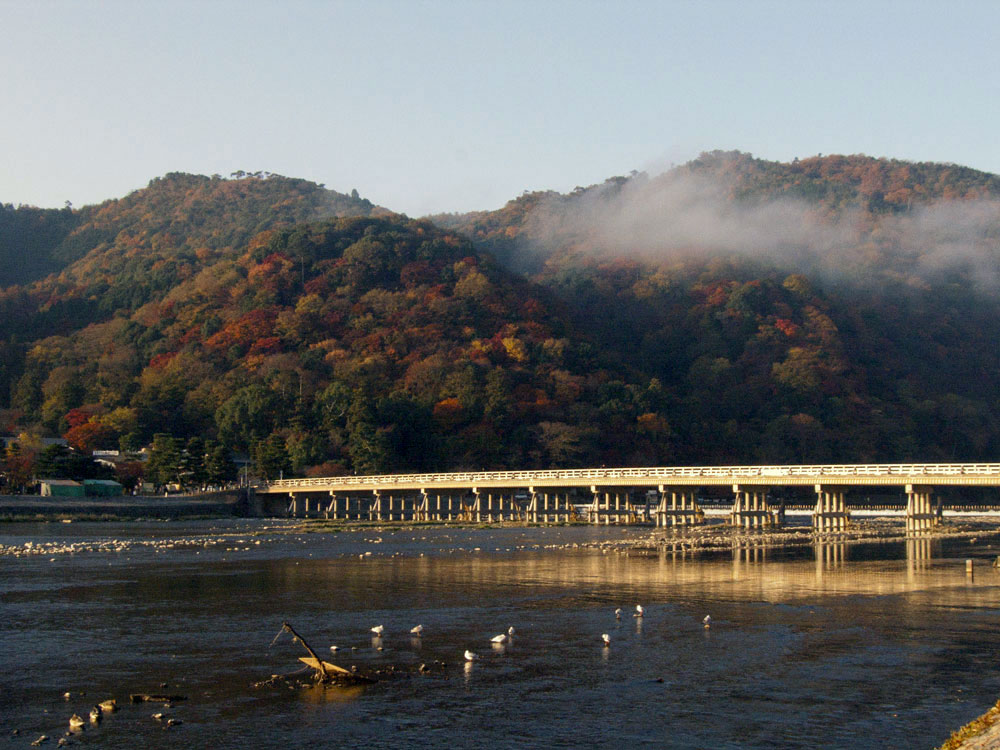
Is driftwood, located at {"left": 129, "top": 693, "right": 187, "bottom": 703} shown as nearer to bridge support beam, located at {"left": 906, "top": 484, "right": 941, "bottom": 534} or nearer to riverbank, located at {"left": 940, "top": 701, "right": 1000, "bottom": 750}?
riverbank, located at {"left": 940, "top": 701, "right": 1000, "bottom": 750}

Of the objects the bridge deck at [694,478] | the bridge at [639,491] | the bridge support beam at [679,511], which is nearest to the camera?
the bridge deck at [694,478]

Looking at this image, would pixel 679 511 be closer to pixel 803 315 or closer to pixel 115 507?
pixel 115 507

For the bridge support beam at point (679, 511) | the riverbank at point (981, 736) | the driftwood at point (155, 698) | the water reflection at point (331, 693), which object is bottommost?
the bridge support beam at point (679, 511)

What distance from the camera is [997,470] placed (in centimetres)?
4606

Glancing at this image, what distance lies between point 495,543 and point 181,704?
35192 millimetres

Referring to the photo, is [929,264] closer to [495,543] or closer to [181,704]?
[495,543]

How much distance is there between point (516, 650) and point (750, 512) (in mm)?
43098

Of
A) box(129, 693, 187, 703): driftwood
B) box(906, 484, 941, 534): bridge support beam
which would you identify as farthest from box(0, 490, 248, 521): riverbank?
box(129, 693, 187, 703): driftwood

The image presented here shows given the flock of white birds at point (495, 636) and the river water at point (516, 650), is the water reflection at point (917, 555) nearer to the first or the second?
the river water at point (516, 650)

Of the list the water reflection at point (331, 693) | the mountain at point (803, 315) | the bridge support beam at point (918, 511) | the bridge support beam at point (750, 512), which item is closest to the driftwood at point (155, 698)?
the water reflection at point (331, 693)

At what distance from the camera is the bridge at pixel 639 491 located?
53.1m

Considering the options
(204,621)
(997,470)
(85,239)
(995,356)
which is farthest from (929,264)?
(204,621)

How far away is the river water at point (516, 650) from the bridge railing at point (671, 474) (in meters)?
10.7

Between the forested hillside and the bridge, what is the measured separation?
146 inches
